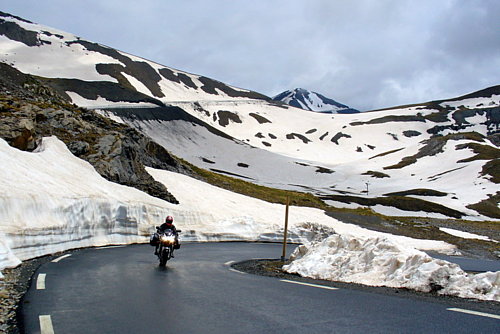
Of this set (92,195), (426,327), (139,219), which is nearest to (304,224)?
(139,219)

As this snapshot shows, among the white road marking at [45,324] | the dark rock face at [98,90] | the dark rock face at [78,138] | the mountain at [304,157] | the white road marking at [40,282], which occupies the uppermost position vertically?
the dark rock face at [98,90]

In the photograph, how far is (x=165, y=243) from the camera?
14688mm

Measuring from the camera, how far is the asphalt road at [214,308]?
630 centimetres

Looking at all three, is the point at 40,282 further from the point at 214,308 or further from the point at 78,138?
the point at 78,138

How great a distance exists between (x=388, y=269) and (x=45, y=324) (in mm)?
8979

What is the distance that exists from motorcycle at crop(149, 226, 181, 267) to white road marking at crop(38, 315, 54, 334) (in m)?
7.76

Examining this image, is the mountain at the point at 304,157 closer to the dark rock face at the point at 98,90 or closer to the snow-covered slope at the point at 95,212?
the dark rock face at the point at 98,90

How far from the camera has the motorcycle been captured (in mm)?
14324

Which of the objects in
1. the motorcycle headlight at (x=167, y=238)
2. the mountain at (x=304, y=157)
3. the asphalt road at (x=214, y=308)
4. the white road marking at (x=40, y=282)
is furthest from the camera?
the mountain at (x=304, y=157)

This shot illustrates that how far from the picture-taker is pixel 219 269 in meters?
14.4

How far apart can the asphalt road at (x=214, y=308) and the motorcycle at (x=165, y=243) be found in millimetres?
2691

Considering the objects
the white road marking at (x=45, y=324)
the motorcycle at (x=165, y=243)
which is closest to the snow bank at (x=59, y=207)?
the motorcycle at (x=165, y=243)

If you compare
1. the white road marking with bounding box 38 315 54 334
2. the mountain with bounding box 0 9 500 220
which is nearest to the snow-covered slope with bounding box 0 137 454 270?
the white road marking with bounding box 38 315 54 334

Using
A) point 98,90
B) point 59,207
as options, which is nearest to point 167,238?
point 59,207
